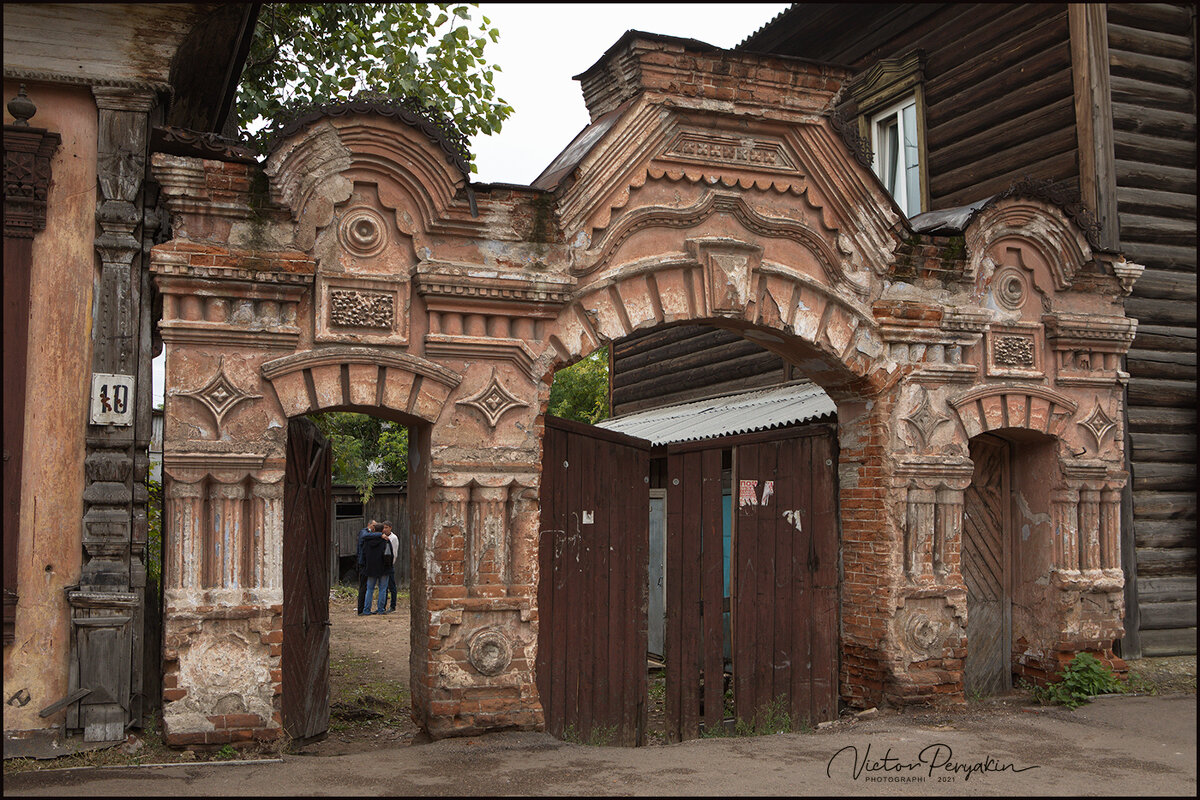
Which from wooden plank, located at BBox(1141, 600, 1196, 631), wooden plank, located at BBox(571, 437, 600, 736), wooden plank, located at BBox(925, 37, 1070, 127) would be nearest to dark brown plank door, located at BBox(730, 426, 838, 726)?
wooden plank, located at BBox(571, 437, 600, 736)

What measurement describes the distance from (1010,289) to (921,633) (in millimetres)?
2622

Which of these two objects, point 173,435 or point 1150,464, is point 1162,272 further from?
point 173,435

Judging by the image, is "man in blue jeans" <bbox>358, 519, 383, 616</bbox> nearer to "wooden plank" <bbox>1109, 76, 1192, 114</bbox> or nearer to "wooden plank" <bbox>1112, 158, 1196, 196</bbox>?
"wooden plank" <bbox>1112, 158, 1196, 196</bbox>

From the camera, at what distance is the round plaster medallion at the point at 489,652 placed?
6.36m

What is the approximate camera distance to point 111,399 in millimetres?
6109

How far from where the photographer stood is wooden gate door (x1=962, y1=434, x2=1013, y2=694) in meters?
8.23

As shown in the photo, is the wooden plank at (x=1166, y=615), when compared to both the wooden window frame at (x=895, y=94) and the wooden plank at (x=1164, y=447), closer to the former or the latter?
the wooden plank at (x=1164, y=447)

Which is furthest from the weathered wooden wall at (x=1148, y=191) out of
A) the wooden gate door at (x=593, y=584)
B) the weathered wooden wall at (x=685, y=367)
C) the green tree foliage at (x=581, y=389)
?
the green tree foliage at (x=581, y=389)

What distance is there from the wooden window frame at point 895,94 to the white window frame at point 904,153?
0.02 m

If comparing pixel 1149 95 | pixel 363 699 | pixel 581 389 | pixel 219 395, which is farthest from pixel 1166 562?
pixel 581 389

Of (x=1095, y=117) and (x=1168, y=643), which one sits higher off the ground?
(x=1095, y=117)

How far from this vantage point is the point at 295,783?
210 inches

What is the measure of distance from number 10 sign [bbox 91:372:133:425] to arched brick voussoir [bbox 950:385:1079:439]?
5475 millimetres

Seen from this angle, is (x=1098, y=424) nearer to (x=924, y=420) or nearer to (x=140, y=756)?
(x=924, y=420)
